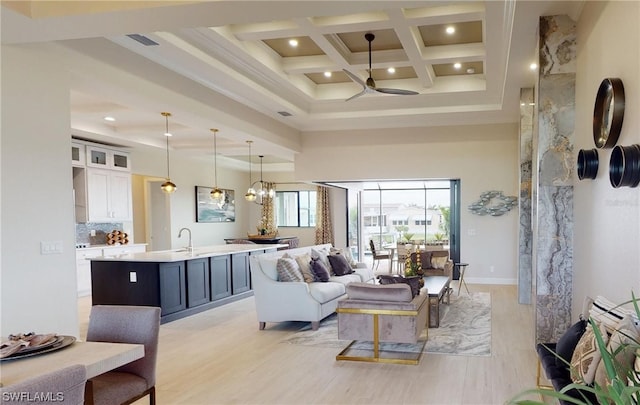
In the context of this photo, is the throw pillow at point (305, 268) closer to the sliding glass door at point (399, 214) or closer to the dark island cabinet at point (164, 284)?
the dark island cabinet at point (164, 284)

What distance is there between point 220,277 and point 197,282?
566 millimetres

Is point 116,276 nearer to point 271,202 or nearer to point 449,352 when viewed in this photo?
point 449,352

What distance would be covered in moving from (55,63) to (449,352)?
181 inches

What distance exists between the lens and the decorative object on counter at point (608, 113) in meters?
2.74

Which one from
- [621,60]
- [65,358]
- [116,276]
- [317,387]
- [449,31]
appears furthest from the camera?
[116,276]

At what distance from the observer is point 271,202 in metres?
14.3

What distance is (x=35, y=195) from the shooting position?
3754 millimetres

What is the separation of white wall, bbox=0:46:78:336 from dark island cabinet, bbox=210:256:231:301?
3.01 m

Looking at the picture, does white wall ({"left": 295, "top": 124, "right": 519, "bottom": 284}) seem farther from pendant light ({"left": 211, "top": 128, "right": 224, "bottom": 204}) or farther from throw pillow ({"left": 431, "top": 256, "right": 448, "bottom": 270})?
pendant light ({"left": 211, "top": 128, "right": 224, "bottom": 204})

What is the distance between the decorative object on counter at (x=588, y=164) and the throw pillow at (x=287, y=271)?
347 cm

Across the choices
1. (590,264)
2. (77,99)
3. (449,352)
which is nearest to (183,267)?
(77,99)

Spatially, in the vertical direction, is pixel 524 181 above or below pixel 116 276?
above

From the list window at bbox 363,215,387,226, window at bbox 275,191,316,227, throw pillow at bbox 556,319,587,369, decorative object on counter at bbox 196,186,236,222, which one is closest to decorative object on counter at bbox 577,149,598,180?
throw pillow at bbox 556,319,587,369

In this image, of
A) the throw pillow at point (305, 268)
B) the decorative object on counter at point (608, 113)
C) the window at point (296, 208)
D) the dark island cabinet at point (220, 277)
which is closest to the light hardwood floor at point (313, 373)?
the throw pillow at point (305, 268)
